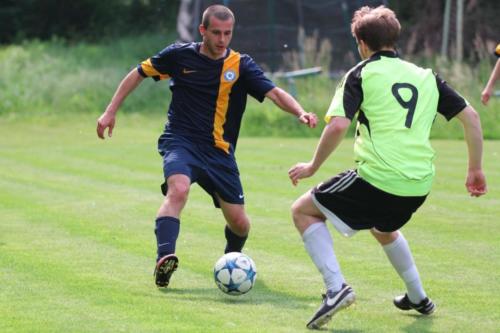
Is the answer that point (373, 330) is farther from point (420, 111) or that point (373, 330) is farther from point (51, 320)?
point (51, 320)

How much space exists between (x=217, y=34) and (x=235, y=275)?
65.5 inches

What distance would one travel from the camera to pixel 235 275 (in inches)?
277

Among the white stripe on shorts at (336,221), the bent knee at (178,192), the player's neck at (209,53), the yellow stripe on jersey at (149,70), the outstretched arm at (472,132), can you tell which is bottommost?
the bent knee at (178,192)

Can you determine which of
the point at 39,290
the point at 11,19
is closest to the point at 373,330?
the point at 39,290

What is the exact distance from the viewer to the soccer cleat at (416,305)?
653 cm

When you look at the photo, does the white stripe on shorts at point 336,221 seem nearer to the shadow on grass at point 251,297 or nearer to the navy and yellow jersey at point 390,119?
the navy and yellow jersey at point 390,119

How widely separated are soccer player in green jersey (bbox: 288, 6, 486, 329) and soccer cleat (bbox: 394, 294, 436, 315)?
0.55 meters

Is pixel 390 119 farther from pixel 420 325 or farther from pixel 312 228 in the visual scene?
pixel 420 325

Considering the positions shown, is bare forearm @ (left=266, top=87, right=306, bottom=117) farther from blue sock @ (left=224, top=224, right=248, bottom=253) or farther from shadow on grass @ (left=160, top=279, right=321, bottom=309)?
shadow on grass @ (left=160, top=279, right=321, bottom=309)

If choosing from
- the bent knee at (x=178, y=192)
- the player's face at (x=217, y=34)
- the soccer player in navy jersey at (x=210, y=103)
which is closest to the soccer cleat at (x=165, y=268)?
the bent knee at (x=178, y=192)

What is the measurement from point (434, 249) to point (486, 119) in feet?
40.8

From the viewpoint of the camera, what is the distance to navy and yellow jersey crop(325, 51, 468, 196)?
607cm

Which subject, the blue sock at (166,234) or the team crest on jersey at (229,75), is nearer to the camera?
the blue sock at (166,234)

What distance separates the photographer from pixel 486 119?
69.1ft
